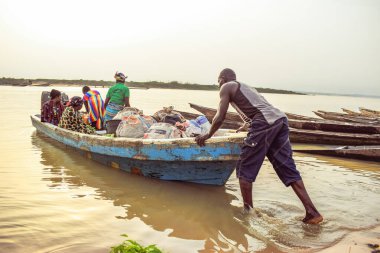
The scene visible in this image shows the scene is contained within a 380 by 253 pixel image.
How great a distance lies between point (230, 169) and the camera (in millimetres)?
4168

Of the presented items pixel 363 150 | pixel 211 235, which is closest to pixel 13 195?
pixel 211 235

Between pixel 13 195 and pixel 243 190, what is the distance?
260 centimetres

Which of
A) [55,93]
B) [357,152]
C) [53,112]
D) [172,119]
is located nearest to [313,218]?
[172,119]

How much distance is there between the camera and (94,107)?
706 cm

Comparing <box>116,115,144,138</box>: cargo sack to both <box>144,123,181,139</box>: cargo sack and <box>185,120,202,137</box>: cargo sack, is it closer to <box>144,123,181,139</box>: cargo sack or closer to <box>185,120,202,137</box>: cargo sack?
<box>144,123,181,139</box>: cargo sack

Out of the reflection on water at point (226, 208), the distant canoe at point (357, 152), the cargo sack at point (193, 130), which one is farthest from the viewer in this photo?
the distant canoe at point (357, 152)

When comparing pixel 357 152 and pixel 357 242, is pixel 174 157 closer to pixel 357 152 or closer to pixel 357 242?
pixel 357 242

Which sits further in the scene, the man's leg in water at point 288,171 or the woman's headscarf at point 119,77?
the woman's headscarf at point 119,77

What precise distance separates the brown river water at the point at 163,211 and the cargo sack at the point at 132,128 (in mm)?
609

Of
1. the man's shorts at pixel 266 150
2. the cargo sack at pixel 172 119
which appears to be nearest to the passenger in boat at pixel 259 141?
the man's shorts at pixel 266 150

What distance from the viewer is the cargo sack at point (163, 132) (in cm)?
452

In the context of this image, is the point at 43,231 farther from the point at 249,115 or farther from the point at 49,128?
the point at 49,128

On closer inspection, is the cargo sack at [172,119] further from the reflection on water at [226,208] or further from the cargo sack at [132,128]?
the reflection on water at [226,208]

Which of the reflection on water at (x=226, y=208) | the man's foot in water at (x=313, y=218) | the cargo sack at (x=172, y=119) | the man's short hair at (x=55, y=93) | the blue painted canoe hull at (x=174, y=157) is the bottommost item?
the reflection on water at (x=226, y=208)
